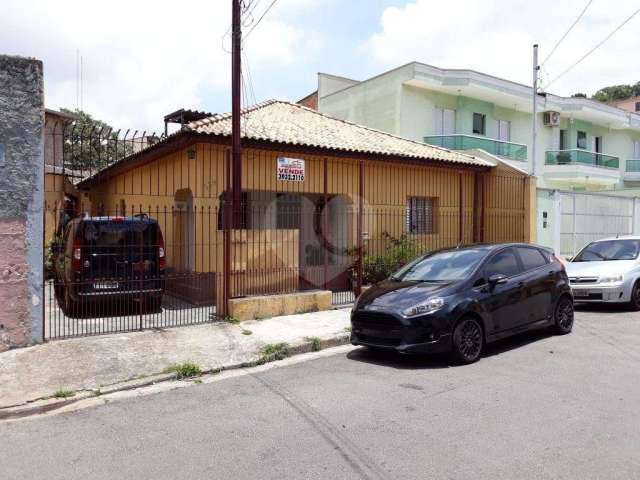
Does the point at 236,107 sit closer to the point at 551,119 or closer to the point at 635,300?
the point at 635,300

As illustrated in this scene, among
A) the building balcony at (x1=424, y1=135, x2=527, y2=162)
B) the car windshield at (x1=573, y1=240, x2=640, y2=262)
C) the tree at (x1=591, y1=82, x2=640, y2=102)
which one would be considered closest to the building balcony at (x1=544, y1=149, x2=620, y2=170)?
the building balcony at (x1=424, y1=135, x2=527, y2=162)

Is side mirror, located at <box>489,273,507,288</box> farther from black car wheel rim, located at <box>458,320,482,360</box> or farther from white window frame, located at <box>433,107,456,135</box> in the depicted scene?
white window frame, located at <box>433,107,456,135</box>

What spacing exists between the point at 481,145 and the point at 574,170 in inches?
283

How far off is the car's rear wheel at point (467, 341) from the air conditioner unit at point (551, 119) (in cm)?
2476

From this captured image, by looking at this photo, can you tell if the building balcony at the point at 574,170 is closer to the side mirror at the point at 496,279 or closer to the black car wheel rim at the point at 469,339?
the side mirror at the point at 496,279

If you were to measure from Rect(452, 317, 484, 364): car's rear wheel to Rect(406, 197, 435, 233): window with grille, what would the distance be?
7742 mm

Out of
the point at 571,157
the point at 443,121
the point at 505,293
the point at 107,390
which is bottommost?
the point at 107,390

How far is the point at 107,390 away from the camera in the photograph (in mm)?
6148

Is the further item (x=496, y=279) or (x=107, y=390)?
(x=496, y=279)

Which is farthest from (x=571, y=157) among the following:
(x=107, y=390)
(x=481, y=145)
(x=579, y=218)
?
(x=107, y=390)

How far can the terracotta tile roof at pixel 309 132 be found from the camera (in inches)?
444

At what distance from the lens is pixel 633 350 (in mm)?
7293

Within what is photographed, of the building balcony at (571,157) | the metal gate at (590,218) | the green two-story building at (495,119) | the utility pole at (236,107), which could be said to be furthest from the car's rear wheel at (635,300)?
the building balcony at (571,157)

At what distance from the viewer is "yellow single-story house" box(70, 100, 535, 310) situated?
1012 centimetres
